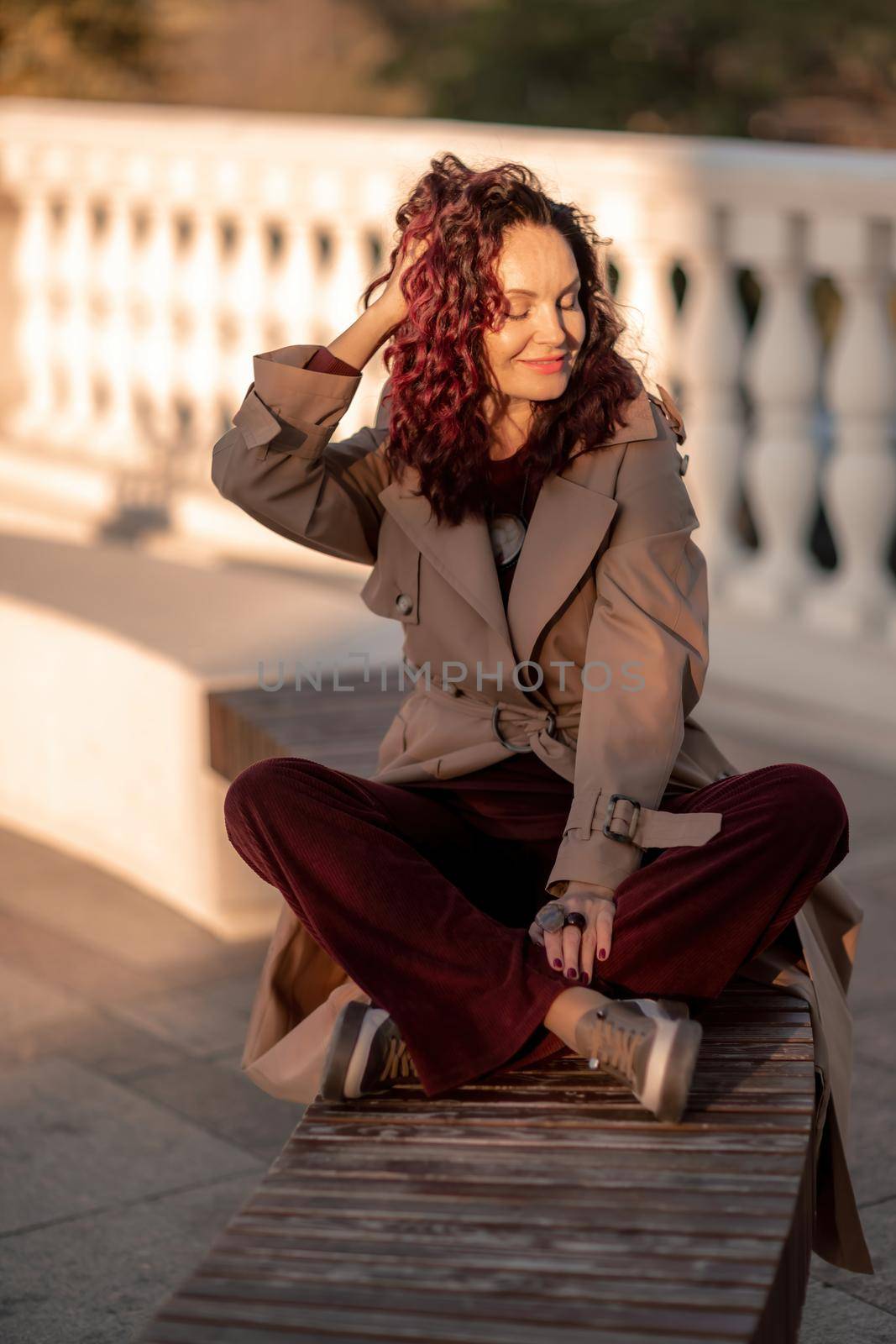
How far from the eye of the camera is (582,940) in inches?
100

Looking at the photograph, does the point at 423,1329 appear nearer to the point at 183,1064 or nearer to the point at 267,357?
the point at 267,357

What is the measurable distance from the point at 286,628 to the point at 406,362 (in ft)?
7.02

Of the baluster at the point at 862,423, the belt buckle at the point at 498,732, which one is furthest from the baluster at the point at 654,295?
the belt buckle at the point at 498,732

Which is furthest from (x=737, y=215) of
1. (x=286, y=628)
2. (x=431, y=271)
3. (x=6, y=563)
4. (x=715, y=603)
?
(x=431, y=271)

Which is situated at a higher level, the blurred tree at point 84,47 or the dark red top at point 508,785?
the blurred tree at point 84,47

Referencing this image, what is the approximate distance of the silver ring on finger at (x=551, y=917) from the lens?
2.54 m

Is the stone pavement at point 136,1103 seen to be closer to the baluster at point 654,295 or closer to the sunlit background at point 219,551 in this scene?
the sunlit background at point 219,551

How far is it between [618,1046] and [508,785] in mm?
600

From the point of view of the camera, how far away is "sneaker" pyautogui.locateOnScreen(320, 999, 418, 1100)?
240 centimetres

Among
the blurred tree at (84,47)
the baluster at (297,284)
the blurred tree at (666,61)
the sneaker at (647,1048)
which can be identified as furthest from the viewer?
the blurred tree at (666,61)

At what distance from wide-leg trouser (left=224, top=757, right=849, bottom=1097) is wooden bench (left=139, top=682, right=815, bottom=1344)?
0.28 ft

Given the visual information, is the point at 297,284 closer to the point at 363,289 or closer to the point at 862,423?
the point at 363,289

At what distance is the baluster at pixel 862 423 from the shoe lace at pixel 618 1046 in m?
2.92

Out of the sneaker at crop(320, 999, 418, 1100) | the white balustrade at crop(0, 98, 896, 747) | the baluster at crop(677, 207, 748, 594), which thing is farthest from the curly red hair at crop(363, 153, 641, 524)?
the baluster at crop(677, 207, 748, 594)
